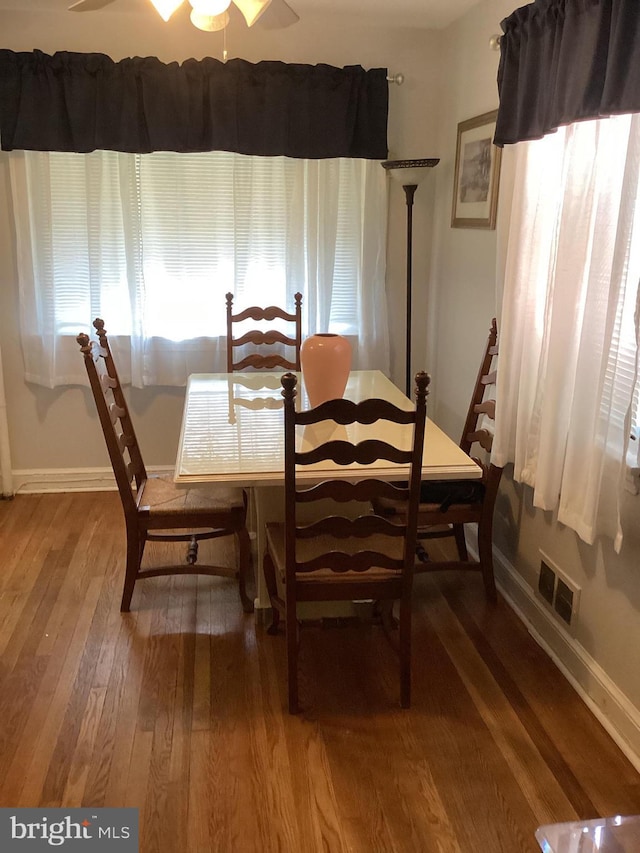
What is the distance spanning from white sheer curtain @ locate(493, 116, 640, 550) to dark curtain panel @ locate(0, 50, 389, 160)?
56.0 inches

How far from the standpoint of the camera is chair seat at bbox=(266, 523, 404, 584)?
2.19 metres

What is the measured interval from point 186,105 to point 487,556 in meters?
2.55

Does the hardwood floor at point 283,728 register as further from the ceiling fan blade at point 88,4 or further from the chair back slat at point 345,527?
the ceiling fan blade at point 88,4

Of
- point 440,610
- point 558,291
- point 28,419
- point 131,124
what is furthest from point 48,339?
point 558,291

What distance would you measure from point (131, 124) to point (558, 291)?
231 centimetres

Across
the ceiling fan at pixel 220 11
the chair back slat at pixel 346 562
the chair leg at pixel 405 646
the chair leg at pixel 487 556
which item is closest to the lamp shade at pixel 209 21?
the ceiling fan at pixel 220 11

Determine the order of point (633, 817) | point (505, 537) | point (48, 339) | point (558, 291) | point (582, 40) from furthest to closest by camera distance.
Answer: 1. point (48, 339)
2. point (505, 537)
3. point (558, 291)
4. point (582, 40)
5. point (633, 817)

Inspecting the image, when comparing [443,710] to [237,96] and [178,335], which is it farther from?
[237,96]

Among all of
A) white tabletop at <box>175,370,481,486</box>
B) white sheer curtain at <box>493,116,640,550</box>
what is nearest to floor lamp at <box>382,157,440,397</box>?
white tabletop at <box>175,370,481,486</box>

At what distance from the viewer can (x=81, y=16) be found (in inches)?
134

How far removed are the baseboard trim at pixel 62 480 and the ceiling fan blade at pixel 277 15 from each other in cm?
255

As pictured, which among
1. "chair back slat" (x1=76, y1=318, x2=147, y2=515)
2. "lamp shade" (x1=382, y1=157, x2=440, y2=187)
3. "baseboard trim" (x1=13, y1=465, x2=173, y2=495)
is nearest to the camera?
"chair back slat" (x1=76, y1=318, x2=147, y2=515)

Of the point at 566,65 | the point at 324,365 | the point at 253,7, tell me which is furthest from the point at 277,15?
the point at 324,365

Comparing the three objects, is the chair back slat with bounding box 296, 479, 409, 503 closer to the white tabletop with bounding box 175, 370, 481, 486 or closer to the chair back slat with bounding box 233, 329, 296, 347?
the white tabletop with bounding box 175, 370, 481, 486
